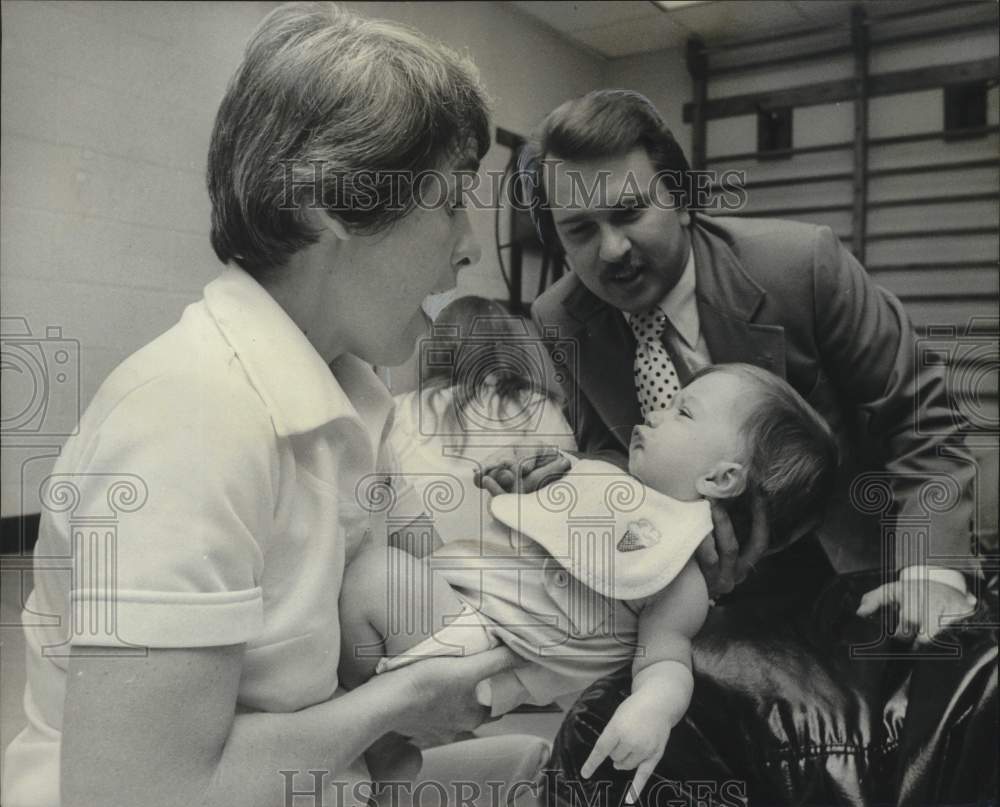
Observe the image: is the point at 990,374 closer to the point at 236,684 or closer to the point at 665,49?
the point at 665,49

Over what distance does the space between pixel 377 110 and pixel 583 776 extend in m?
0.67

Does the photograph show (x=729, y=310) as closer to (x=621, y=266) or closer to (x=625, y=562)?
(x=621, y=266)

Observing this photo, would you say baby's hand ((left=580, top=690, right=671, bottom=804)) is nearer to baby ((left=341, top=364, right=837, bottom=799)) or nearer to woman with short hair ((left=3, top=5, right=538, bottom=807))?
baby ((left=341, top=364, right=837, bottom=799))

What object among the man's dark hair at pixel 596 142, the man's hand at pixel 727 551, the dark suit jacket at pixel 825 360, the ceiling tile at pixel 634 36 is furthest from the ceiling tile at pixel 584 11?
the man's hand at pixel 727 551

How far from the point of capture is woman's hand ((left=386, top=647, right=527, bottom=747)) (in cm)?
82

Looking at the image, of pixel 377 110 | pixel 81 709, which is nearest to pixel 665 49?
pixel 377 110

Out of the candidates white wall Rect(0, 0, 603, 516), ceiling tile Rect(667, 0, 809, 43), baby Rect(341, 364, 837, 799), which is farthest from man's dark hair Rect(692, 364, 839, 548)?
ceiling tile Rect(667, 0, 809, 43)

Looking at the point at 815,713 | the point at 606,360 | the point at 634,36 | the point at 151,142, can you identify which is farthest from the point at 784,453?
the point at 151,142

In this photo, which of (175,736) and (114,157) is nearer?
(175,736)

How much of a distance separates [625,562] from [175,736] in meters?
0.42

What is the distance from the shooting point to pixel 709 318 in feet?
2.88

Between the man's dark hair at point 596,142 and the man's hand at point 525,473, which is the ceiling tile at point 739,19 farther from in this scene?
the man's hand at point 525,473

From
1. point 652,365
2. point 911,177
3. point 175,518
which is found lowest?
point 175,518

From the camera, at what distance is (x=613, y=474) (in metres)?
0.87
